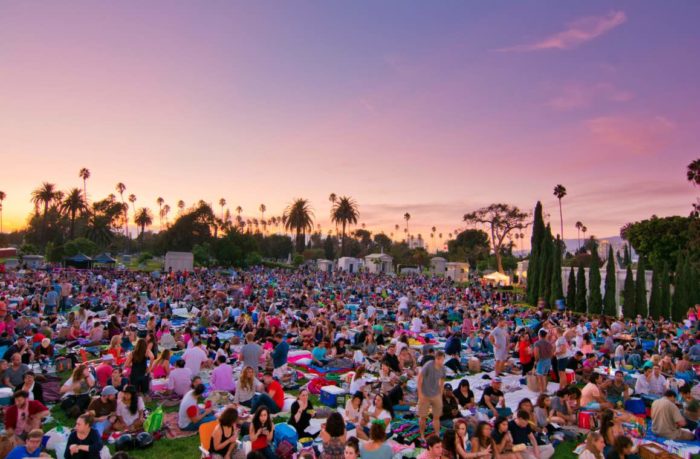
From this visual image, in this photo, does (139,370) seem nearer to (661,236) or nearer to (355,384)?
(355,384)

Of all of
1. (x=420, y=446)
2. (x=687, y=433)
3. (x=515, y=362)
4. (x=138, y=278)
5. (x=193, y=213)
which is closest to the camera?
(x=420, y=446)

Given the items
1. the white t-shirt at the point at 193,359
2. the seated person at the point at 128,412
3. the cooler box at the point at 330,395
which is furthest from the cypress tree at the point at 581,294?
the seated person at the point at 128,412

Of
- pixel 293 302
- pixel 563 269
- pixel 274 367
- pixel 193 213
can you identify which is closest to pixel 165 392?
pixel 274 367

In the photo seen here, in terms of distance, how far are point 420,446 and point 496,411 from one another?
1707 mm

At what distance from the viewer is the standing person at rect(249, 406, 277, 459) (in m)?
5.92

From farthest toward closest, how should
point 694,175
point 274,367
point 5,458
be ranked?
1. point 694,175
2. point 274,367
3. point 5,458

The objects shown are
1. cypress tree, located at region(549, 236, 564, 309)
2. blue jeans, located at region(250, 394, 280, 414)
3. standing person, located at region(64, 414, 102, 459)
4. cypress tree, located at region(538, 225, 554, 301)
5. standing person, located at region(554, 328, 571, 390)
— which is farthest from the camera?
cypress tree, located at region(538, 225, 554, 301)

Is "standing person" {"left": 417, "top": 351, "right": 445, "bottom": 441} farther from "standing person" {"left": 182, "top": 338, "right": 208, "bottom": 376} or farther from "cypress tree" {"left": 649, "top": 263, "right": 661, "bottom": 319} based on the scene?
"cypress tree" {"left": 649, "top": 263, "right": 661, "bottom": 319}

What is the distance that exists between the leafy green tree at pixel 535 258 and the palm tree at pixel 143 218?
89676 mm

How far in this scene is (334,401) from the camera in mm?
9289

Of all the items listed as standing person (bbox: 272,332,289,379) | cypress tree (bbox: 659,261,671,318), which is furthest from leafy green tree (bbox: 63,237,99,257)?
cypress tree (bbox: 659,261,671,318)

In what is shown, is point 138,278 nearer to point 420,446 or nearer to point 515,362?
point 515,362

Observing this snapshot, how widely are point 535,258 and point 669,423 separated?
3002cm

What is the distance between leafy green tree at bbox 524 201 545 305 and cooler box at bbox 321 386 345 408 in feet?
99.1
